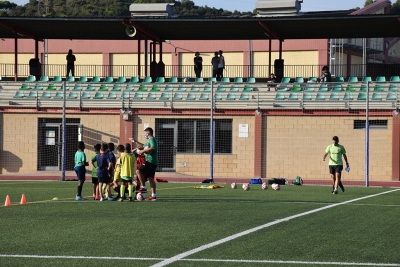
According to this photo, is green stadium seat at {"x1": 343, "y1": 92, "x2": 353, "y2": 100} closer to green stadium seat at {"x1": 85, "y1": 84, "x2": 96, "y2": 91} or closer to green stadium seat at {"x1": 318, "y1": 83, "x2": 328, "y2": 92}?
green stadium seat at {"x1": 318, "y1": 83, "x2": 328, "y2": 92}

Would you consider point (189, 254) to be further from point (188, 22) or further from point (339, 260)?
point (188, 22)

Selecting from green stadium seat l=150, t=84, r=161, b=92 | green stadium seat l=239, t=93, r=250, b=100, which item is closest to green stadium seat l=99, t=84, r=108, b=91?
green stadium seat l=150, t=84, r=161, b=92

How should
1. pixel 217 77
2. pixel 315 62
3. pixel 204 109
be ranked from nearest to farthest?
pixel 204 109
pixel 217 77
pixel 315 62

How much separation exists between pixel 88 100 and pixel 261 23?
31.1 ft

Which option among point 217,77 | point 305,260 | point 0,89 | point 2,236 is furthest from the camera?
point 217,77

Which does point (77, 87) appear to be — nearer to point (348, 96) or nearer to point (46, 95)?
point (46, 95)

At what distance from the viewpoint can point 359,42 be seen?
62562 mm

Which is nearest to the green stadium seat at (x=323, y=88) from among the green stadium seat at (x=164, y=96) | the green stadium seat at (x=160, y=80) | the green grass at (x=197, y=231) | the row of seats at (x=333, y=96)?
the row of seats at (x=333, y=96)

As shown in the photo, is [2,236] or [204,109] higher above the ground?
[204,109]

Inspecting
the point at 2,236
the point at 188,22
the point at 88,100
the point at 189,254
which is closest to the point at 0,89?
the point at 88,100

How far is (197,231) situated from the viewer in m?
12.9

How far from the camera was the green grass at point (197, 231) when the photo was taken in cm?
1020

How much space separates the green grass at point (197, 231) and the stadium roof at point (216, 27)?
20.2m

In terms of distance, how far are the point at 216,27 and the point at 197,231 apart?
29.1 meters
